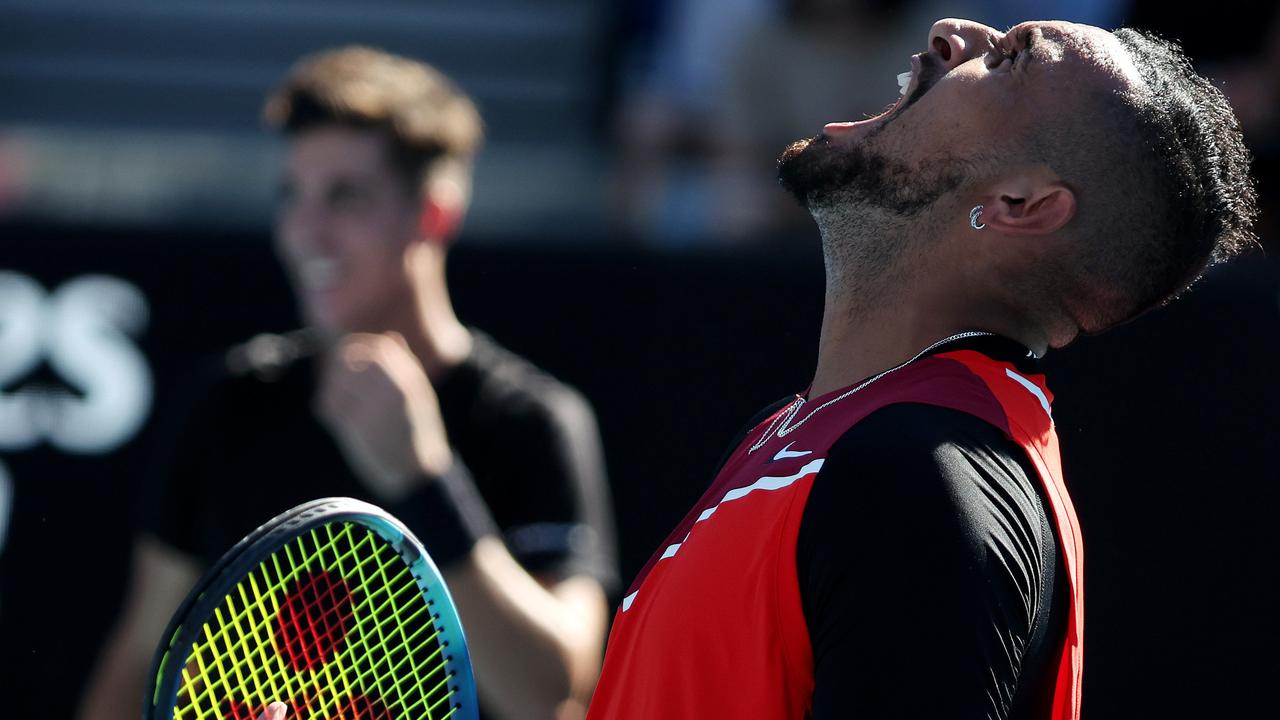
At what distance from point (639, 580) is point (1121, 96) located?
783mm

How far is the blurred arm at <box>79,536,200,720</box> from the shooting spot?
3314mm

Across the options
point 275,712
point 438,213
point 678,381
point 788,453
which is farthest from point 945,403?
point 678,381

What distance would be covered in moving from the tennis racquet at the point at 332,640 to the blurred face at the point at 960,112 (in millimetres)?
697

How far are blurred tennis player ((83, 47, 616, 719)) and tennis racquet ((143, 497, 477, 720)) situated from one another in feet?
2.22

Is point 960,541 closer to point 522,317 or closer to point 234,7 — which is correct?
point 522,317

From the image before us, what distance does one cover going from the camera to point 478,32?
6.29 meters

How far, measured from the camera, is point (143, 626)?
3.37 m

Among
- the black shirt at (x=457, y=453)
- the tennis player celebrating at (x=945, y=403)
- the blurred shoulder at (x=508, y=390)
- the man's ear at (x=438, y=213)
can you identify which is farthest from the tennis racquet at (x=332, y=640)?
the man's ear at (x=438, y=213)

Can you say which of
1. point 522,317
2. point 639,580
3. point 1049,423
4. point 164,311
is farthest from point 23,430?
point 1049,423

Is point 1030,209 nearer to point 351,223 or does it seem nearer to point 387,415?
point 387,415

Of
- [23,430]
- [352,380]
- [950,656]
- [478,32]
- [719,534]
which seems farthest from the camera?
[478,32]

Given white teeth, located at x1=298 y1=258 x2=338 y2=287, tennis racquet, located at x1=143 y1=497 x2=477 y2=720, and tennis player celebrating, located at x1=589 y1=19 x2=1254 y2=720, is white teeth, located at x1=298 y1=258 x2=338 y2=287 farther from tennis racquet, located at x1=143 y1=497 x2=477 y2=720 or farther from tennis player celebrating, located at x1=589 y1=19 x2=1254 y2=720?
tennis player celebrating, located at x1=589 y1=19 x2=1254 y2=720

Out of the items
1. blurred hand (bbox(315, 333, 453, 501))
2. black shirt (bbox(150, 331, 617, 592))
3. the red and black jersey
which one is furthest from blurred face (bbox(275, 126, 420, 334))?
the red and black jersey

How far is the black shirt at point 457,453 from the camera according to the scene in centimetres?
317
